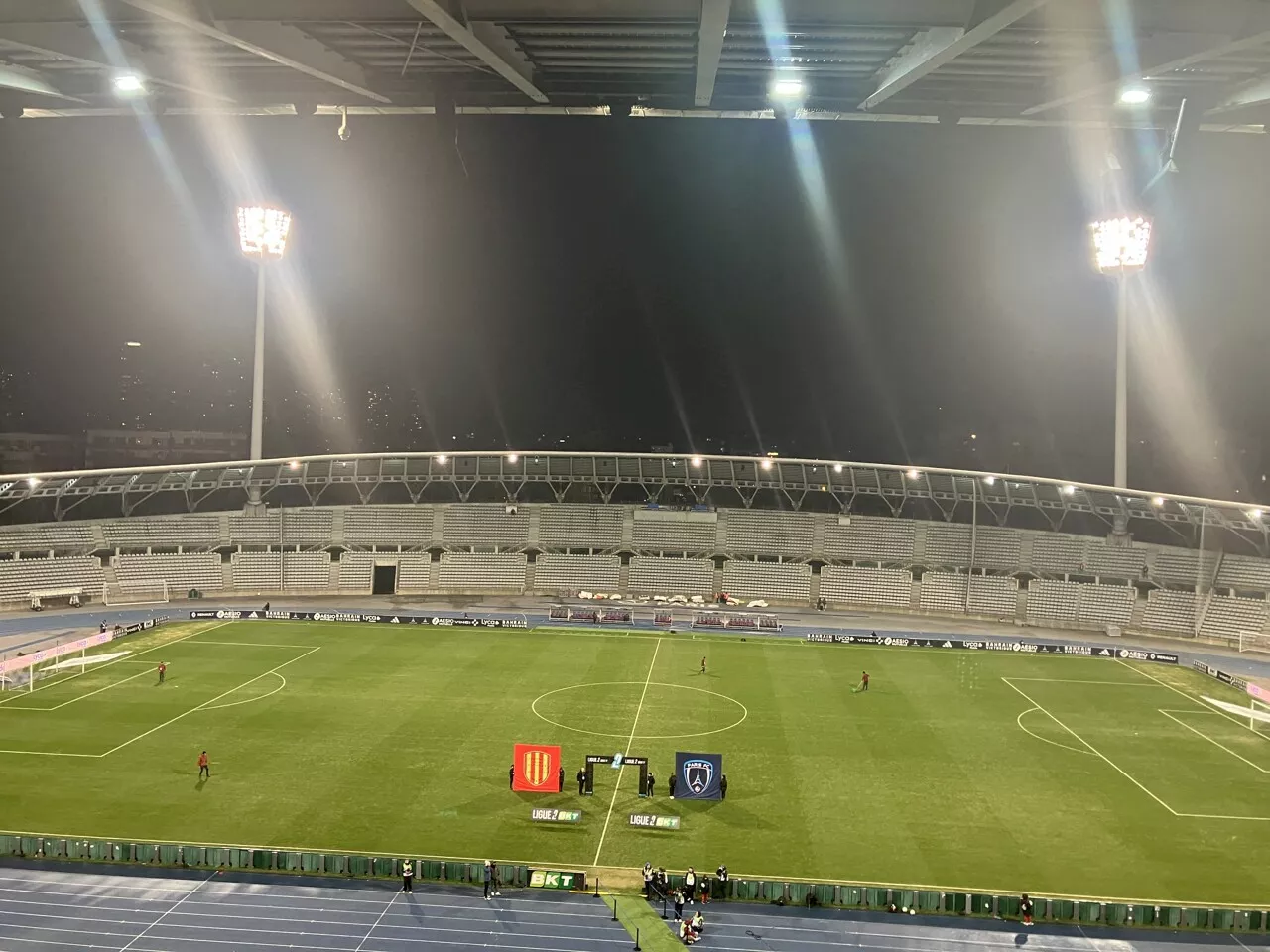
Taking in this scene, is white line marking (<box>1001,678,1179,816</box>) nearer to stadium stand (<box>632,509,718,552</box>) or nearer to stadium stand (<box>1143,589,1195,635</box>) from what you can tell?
stadium stand (<box>1143,589,1195,635</box>)

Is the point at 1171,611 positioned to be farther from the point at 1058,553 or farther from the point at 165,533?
the point at 165,533

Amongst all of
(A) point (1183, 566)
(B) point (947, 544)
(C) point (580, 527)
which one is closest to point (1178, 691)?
(A) point (1183, 566)

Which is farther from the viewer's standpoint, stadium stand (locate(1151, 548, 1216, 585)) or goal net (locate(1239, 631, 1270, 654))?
stadium stand (locate(1151, 548, 1216, 585))

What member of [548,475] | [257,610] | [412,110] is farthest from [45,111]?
[548,475]

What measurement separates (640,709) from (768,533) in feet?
104

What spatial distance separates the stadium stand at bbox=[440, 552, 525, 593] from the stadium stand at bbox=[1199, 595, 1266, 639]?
4511 centimetres

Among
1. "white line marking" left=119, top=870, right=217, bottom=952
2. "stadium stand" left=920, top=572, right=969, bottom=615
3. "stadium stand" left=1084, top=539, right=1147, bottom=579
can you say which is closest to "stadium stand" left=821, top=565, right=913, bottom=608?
"stadium stand" left=920, top=572, right=969, bottom=615

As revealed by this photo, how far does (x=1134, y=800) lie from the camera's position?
88.3 ft

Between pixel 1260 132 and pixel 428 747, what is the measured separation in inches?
1097

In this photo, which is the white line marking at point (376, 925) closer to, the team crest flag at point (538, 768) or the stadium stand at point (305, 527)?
the team crest flag at point (538, 768)

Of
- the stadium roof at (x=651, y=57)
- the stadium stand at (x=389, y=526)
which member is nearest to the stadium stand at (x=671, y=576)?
the stadium stand at (x=389, y=526)

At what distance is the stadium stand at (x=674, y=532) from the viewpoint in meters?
64.1

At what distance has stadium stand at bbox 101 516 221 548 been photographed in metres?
57.6

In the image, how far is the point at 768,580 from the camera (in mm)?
62375
